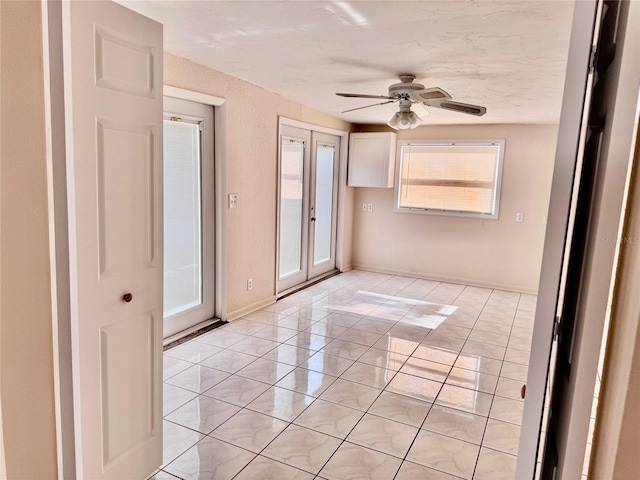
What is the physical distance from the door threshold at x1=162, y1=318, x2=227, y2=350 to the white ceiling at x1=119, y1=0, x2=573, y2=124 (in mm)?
2271

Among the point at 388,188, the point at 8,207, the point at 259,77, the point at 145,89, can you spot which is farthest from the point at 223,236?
the point at 388,188

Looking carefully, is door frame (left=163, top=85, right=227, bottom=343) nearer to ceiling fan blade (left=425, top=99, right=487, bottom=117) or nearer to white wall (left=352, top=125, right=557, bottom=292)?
ceiling fan blade (left=425, top=99, right=487, bottom=117)

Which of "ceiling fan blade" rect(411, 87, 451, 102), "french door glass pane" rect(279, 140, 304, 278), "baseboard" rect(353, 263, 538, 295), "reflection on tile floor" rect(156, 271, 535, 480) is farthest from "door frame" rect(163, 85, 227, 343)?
"baseboard" rect(353, 263, 538, 295)

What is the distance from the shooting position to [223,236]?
3998 millimetres

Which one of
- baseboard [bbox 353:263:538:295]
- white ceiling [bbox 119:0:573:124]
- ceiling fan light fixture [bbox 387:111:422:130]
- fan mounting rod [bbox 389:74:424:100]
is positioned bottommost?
baseboard [bbox 353:263:538:295]

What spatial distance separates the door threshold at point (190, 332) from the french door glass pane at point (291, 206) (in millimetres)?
1365

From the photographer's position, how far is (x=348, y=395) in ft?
9.71

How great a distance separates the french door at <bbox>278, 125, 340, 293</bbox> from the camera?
17.0 feet

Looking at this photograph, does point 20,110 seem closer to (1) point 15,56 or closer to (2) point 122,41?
(1) point 15,56

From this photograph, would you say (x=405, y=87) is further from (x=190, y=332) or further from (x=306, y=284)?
(x=306, y=284)

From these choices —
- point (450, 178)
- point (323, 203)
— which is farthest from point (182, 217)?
point (450, 178)

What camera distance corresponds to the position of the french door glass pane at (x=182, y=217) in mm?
3502

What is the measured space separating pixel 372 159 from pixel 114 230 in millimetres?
4935

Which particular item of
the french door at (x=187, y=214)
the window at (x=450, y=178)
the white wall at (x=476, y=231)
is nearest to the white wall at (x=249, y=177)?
the french door at (x=187, y=214)
